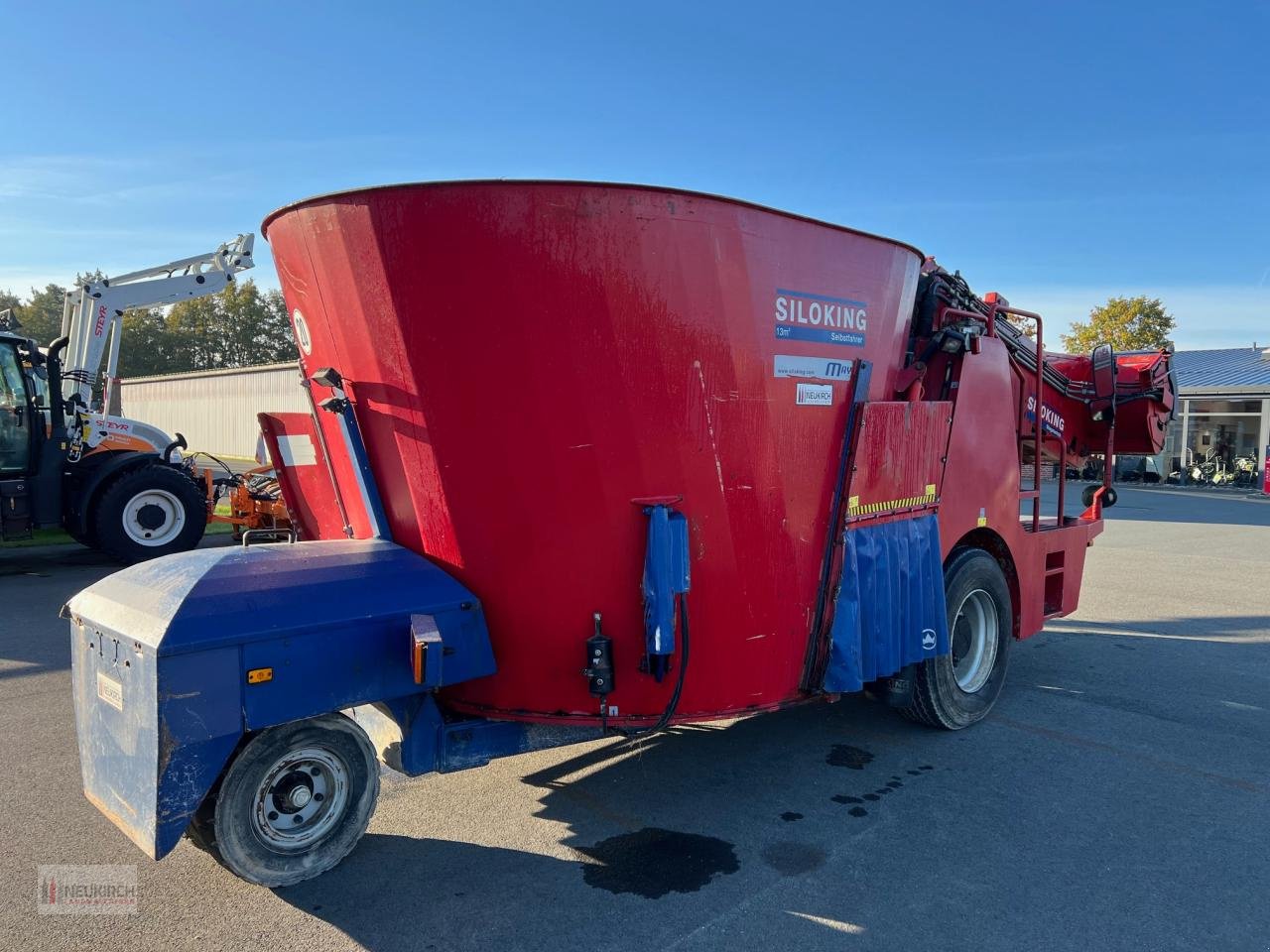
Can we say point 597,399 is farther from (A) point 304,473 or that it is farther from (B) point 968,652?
(B) point 968,652

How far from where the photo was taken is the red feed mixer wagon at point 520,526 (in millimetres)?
3131

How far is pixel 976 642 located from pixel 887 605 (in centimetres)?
156

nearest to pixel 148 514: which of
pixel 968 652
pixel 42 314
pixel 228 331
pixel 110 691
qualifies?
pixel 110 691

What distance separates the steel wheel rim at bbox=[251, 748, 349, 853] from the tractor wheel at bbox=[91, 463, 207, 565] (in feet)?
27.9

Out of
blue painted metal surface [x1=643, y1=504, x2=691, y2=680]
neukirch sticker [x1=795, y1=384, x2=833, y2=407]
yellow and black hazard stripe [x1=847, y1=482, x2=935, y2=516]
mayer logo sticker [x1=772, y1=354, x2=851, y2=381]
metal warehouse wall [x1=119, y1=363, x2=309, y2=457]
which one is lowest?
blue painted metal surface [x1=643, y1=504, x2=691, y2=680]

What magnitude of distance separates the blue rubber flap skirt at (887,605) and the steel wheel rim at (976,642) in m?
0.83

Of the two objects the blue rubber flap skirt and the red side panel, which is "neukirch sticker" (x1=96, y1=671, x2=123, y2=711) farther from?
the red side panel

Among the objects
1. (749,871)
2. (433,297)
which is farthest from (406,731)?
(433,297)

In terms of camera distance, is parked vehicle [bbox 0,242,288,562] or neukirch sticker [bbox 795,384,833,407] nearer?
neukirch sticker [bbox 795,384,833,407]

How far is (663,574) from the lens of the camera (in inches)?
137

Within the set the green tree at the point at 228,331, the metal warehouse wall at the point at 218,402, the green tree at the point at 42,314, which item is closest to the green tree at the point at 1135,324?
the metal warehouse wall at the point at 218,402

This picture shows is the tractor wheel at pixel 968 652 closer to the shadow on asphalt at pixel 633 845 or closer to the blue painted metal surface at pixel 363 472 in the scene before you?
the shadow on asphalt at pixel 633 845

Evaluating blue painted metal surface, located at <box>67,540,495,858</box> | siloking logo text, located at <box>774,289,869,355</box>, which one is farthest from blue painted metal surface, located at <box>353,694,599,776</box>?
siloking logo text, located at <box>774,289,869,355</box>

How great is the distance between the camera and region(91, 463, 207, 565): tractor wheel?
10.5m
